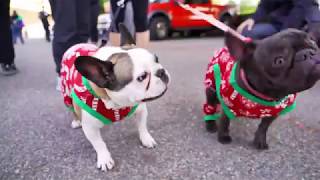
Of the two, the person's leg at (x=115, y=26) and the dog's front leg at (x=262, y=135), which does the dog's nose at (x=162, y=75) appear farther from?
the person's leg at (x=115, y=26)

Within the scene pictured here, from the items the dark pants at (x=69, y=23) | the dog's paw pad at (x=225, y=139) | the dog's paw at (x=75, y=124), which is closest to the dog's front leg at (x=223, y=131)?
the dog's paw pad at (x=225, y=139)

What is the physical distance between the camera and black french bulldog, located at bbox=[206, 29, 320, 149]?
3.44 feet

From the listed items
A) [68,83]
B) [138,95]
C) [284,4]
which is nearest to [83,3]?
[68,83]

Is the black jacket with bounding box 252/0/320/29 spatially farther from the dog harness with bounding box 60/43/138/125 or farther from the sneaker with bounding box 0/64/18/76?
the sneaker with bounding box 0/64/18/76

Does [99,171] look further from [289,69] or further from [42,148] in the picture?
[289,69]

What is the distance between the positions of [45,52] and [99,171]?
10.6 feet

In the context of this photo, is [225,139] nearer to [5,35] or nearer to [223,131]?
[223,131]

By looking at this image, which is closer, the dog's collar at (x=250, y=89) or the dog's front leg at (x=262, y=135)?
the dog's collar at (x=250, y=89)

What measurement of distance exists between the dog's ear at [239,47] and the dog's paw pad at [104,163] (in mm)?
691

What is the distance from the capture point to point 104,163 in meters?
1.36

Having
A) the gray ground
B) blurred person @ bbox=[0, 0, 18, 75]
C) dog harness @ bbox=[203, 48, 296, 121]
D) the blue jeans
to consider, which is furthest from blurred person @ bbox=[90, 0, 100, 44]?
dog harness @ bbox=[203, 48, 296, 121]

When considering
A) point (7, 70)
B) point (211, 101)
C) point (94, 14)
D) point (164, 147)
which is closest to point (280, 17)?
point (211, 101)

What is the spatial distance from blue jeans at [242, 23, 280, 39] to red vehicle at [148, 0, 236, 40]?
12.6ft

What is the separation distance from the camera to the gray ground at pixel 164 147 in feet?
4.40
